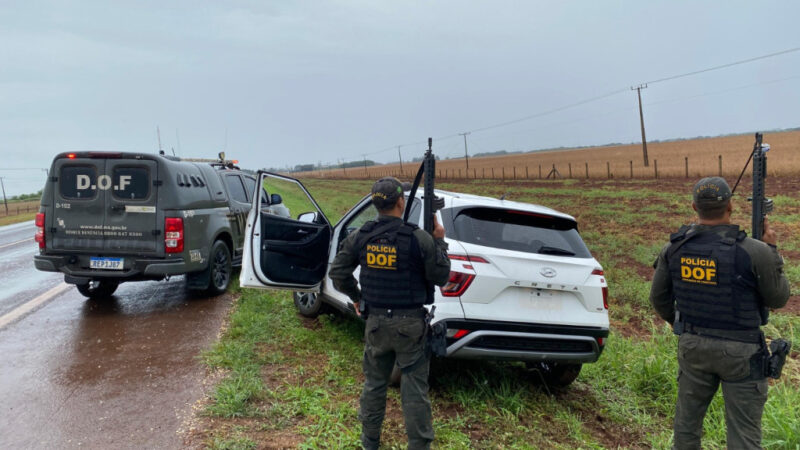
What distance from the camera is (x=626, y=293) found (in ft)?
24.7

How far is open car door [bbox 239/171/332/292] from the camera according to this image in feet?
16.1

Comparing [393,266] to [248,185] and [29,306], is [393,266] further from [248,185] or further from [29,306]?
[248,185]

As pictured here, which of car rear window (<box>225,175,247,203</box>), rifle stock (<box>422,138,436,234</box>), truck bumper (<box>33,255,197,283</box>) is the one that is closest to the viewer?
rifle stock (<box>422,138,436,234</box>)

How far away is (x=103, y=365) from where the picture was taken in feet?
15.7

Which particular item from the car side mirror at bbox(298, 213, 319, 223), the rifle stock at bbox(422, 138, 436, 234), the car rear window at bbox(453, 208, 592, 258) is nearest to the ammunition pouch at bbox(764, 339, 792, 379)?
the car rear window at bbox(453, 208, 592, 258)

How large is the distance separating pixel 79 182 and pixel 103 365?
2.74m

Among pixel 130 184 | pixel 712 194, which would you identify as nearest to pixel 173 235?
pixel 130 184

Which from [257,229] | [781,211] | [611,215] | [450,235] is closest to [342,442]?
[450,235]

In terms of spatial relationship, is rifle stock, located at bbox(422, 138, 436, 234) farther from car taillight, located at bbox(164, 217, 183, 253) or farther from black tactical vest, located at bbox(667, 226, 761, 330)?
car taillight, located at bbox(164, 217, 183, 253)

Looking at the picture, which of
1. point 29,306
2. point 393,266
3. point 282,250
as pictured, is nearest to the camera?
point 393,266

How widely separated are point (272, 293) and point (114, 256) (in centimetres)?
206

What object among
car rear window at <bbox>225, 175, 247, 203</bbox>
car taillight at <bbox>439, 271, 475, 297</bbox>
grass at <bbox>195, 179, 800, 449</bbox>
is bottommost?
grass at <bbox>195, 179, 800, 449</bbox>

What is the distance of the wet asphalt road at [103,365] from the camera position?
3.55m

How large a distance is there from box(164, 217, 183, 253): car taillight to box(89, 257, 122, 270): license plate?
0.57m
